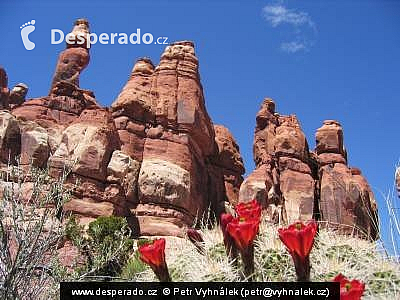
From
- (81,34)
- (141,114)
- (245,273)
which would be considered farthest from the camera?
(81,34)

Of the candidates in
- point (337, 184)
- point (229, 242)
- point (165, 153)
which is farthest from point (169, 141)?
point (229, 242)

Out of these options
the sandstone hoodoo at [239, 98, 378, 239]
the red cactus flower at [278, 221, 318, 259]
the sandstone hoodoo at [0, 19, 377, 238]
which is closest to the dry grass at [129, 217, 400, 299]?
the red cactus flower at [278, 221, 318, 259]

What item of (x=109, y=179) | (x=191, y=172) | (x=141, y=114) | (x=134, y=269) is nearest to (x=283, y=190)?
(x=191, y=172)

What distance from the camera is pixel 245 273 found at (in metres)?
3.97

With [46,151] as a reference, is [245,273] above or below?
below

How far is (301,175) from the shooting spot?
43.7 m

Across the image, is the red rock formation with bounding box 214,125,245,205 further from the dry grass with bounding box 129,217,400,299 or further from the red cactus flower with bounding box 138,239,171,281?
the red cactus flower with bounding box 138,239,171,281

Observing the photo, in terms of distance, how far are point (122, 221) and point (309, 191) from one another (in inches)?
895

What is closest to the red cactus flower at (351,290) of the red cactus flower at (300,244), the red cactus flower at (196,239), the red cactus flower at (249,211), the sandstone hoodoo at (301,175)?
the red cactus flower at (300,244)

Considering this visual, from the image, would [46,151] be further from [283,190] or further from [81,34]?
[283,190]

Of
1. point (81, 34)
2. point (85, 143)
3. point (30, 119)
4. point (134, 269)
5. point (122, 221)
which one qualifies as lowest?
point (134, 269)

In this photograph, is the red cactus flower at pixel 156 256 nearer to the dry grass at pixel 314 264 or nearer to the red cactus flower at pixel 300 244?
the dry grass at pixel 314 264

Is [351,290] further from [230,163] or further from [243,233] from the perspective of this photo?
[230,163]

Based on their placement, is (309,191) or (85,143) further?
(309,191)
